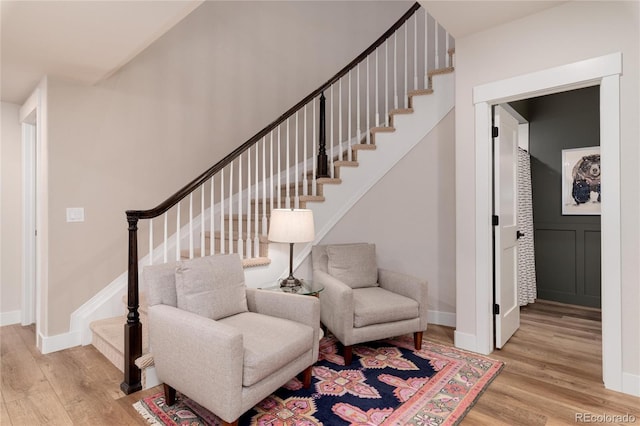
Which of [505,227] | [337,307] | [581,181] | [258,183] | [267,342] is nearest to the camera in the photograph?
[267,342]

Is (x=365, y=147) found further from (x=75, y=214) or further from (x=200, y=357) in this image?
(x=75, y=214)

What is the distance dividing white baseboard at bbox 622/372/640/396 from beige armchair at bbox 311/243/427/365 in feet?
4.21

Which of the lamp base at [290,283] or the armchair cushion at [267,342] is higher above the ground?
the lamp base at [290,283]

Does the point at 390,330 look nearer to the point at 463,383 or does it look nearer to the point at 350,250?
the point at 463,383

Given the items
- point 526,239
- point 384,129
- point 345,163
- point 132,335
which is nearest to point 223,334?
point 132,335

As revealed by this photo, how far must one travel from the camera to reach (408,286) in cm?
307

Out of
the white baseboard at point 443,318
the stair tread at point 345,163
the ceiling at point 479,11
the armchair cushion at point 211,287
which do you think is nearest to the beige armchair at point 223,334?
the armchair cushion at point 211,287

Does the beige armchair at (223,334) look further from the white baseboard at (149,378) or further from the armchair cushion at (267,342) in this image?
the white baseboard at (149,378)

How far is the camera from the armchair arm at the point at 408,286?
9.68 ft

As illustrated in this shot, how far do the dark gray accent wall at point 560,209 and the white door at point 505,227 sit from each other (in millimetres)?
1475

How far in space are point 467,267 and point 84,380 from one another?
3.00 metres

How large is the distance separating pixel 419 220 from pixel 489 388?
1.72 meters

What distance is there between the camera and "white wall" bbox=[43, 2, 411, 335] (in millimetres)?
3066

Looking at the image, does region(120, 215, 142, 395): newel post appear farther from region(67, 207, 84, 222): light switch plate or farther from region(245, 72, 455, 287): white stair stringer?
region(245, 72, 455, 287): white stair stringer
